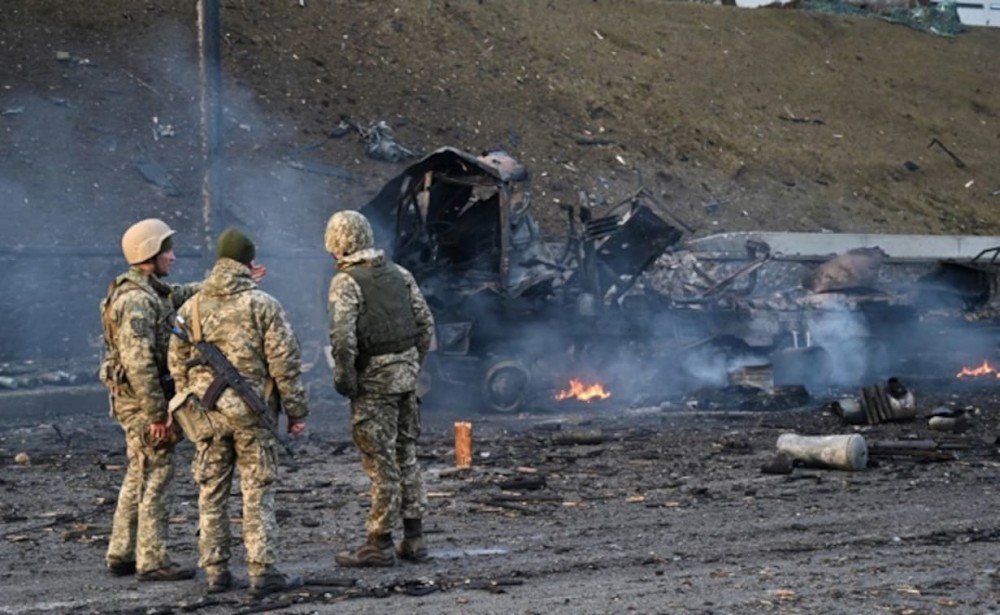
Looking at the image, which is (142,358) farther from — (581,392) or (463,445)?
(581,392)

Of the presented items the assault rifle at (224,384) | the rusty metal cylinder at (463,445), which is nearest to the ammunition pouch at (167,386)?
the assault rifle at (224,384)

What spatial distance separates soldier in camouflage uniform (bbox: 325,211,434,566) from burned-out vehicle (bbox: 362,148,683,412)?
917 cm

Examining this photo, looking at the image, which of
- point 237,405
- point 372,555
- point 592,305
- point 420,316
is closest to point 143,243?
point 237,405

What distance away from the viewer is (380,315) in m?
9.17

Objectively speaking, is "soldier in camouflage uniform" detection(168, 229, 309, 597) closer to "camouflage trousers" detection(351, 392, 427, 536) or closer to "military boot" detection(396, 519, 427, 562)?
"camouflage trousers" detection(351, 392, 427, 536)

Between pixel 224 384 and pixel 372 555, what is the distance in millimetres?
1496

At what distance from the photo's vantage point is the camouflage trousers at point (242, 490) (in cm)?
841

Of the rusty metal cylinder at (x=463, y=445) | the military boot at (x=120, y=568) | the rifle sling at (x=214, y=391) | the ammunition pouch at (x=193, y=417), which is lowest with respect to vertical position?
the military boot at (x=120, y=568)

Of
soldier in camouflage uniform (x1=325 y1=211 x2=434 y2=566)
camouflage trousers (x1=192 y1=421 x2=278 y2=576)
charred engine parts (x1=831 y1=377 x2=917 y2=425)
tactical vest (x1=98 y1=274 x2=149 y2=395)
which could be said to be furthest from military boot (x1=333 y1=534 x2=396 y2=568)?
charred engine parts (x1=831 y1=377 x2=917 y2=425)

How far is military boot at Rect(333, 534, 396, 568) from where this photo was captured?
9117 millimetres

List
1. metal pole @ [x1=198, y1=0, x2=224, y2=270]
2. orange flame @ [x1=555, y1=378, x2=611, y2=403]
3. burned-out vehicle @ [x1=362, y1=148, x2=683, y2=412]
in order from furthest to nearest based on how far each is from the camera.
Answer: orange flame @ [x1=555, y1=378, x2=611, y2=403] → burned-out vehicle @ [x1=362, y1=148, x2=683, y2=412] → metal pole @ [x1=198, y1=0, x2=224, y2=270]

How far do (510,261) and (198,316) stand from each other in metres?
10.9

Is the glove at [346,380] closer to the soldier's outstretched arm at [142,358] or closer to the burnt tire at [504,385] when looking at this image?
the soldier's outstretched arm at [142,358]

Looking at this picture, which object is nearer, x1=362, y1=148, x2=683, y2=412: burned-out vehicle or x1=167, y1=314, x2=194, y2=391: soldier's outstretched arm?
x1=167, y1=314, x2=194, y2=391: soldier's outstretched arm
